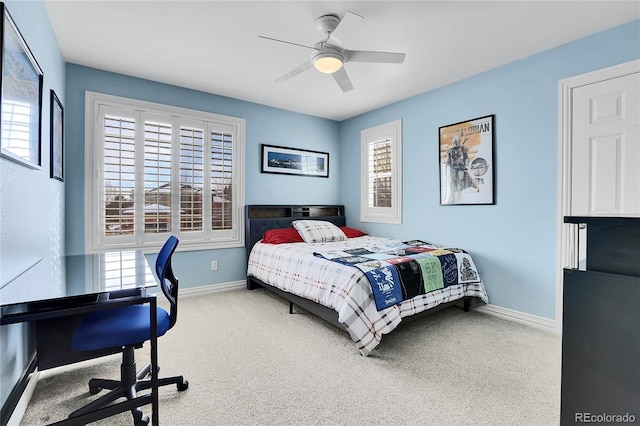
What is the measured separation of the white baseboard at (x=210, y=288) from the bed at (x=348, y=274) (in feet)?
0.60

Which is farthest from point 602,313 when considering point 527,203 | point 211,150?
point 211,150

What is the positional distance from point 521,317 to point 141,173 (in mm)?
4275

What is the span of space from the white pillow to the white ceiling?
1.76 meters

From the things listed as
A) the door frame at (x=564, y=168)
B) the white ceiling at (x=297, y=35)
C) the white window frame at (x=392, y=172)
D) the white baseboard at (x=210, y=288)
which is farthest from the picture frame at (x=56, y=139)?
the door frame at (x=564, y=168)

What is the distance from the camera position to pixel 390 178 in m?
4.26

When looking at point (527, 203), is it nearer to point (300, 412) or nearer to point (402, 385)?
point (402, 385)

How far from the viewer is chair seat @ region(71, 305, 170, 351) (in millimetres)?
1496

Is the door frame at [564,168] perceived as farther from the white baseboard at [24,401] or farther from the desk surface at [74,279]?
the white baseboard at [24,401]

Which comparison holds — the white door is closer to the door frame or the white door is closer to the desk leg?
the door frame

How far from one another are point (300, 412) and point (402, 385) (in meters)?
0.67

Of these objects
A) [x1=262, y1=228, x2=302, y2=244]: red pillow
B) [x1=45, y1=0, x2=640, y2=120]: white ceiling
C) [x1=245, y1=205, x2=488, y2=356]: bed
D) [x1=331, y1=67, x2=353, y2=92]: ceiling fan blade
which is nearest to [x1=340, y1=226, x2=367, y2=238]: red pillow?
[x1=245, y1=205, x2=488, y2=356]: bed

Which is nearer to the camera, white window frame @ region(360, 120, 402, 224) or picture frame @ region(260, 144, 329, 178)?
white window frame @ region(360, 120, 402, 224)

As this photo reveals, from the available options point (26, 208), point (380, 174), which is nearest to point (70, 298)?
point (26, 208)

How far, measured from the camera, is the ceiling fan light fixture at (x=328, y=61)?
93.7 inches
